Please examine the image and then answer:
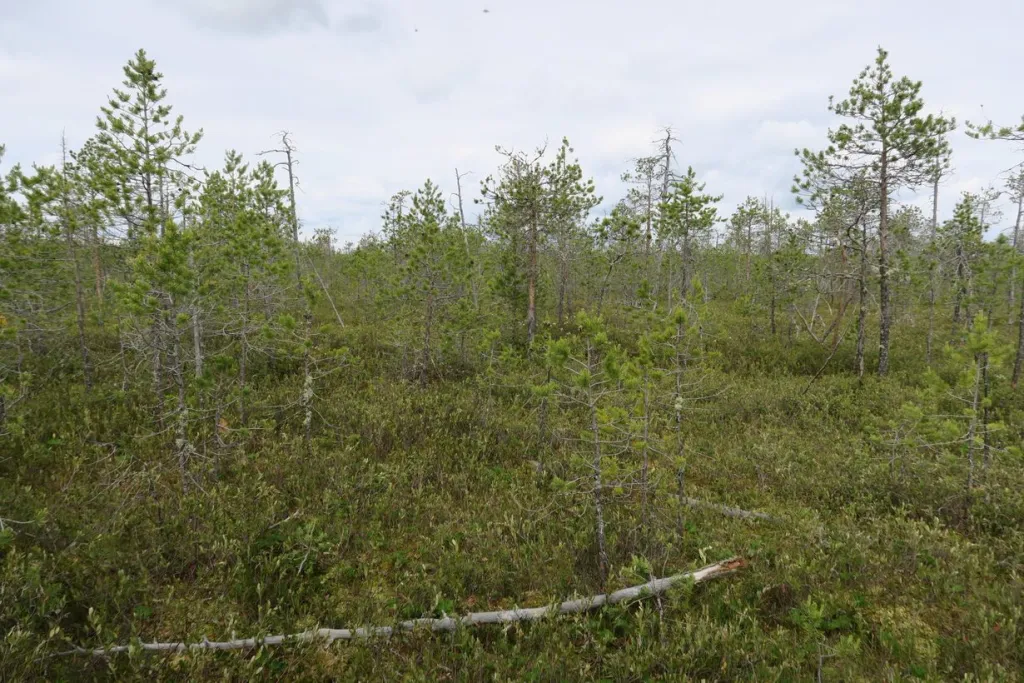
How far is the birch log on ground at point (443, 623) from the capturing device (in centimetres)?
439

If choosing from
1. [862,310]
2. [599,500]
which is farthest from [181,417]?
[862,310]

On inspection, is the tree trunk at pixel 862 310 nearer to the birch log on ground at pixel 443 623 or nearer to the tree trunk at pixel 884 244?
the tree trunk at pixel 884 244

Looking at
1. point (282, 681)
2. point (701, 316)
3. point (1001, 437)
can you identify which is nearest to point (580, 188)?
point (701, 316)

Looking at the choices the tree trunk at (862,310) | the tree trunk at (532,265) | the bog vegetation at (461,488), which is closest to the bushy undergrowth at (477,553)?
the bog vegetation at (461,488)

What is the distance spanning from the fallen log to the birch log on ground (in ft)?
6.47

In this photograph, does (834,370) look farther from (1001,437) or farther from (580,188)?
(580,188)

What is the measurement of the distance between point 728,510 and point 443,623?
A: 494cm

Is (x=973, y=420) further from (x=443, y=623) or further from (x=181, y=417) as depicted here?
(x=181, y=417)

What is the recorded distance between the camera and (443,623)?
4898 millimetres

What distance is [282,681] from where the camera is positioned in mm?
4273

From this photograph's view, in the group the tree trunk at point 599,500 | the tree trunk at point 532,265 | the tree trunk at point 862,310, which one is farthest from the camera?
the tree trunk at point 532,265

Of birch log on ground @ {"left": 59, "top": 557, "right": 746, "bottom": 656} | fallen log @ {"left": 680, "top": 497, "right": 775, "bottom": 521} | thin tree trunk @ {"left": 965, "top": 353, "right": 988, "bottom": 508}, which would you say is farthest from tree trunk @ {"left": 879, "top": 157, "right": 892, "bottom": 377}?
birch log on ground @ {"left": 59, "top": 557, "right": 746, "bottom": 656}

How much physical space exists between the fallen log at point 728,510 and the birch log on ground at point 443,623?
197cm

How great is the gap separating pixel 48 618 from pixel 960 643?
9032 millimetres
